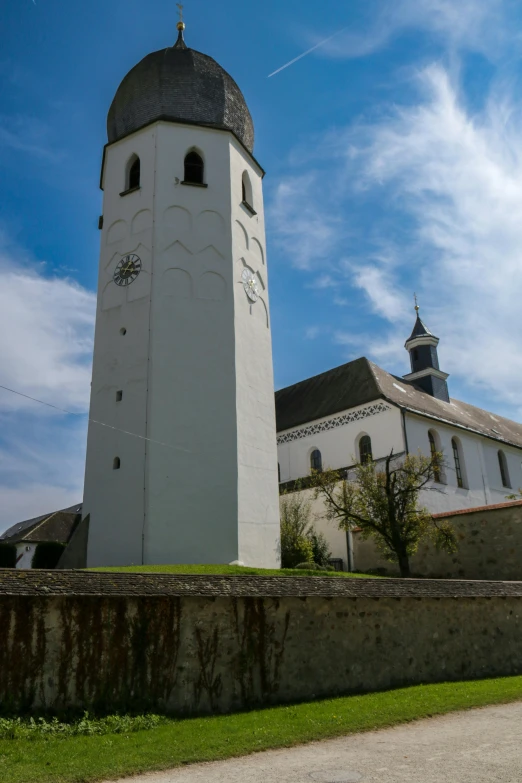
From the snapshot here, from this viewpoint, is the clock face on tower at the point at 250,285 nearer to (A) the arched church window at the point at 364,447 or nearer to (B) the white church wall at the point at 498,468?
(A) the arched church window at the point at 364,447

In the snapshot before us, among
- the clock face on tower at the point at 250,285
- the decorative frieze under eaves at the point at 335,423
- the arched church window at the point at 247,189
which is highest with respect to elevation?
the arched church window at the point at 247,189

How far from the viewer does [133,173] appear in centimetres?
2242

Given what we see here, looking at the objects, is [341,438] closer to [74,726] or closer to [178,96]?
[178,96]

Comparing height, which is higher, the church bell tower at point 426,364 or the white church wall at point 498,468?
the church bell tower at point 426,364

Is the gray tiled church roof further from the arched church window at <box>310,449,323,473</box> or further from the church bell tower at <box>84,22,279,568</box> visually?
the church bell tower at <box>84,22,279,568</box>

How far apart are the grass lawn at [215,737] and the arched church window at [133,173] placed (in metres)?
17.6

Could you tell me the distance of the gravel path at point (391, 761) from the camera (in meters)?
6.00

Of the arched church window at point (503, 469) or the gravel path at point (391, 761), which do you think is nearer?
the gravel path at point (391, 761)

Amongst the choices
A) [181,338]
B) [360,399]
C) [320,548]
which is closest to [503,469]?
[360,399]

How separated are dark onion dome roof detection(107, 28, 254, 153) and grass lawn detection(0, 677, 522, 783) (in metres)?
18.6

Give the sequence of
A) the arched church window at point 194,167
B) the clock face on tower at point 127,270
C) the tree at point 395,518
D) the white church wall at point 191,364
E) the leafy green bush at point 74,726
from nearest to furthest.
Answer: the leafy green bush at point 74,726, the white church wall at point 191,364, the tree at point 395,518, the clock face on tower at point 127,270, the arched church window at point 194,167

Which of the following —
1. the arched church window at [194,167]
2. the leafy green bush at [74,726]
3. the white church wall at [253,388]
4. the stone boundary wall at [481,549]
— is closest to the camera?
the leafy green bush at [74,726]

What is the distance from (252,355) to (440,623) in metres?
10.3

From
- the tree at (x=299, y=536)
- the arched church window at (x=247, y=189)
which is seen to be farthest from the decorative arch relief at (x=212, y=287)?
the tree at (x=299, y=536)
